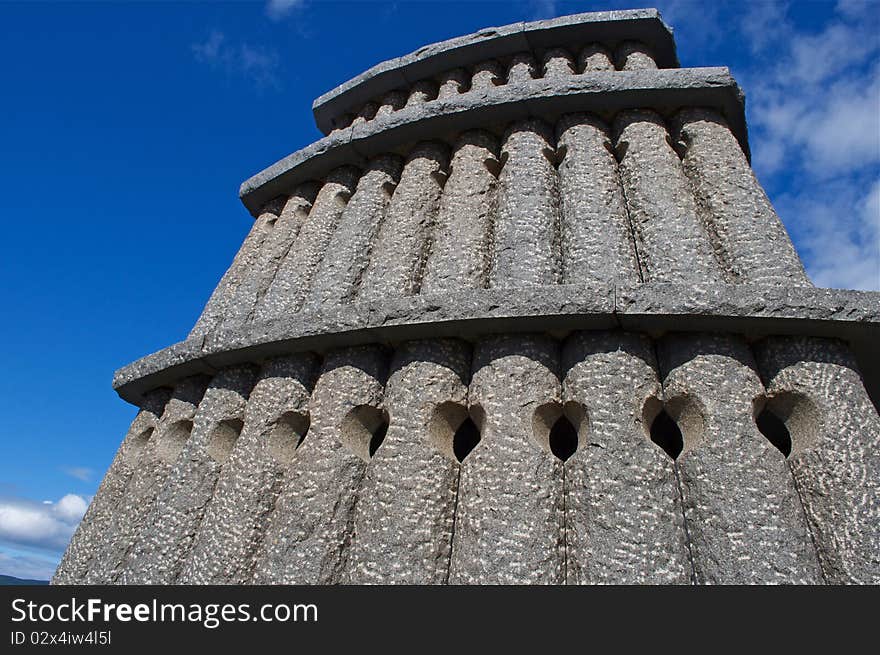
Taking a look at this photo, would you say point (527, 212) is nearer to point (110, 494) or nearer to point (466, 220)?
point (466, 220)

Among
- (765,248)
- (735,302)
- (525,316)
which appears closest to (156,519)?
(525,316)

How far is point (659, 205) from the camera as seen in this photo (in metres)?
3.89

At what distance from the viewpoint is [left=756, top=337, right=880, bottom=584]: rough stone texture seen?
2547mm

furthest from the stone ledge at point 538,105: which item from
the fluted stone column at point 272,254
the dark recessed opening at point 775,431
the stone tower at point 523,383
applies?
the dark recessed opening at point 775,431

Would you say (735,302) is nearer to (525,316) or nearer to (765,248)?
(765,248)

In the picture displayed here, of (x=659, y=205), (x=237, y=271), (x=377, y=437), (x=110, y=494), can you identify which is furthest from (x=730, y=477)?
(x=237, y=271)

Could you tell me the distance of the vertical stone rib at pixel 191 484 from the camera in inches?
142

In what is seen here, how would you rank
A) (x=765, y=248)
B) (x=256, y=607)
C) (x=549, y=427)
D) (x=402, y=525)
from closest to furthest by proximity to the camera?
1. (x=256, y=607)
2. (x=402, y=525)
3. (x=549, y=427)
4. (x=765, y=248)

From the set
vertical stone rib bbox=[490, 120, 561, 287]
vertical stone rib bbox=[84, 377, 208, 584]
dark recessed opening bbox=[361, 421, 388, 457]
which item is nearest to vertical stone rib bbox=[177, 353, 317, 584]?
dark recessed opening bbox=[361, 421, 388, 457]

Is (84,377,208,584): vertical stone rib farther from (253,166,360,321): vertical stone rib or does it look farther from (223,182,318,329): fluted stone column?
(253,166,360,321): vertical stone rib

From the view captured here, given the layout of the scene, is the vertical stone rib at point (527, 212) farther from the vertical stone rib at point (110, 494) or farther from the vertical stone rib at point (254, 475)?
the vertical stone rib at point (110, 494)

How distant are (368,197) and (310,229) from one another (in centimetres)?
61

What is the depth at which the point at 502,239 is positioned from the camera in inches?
157

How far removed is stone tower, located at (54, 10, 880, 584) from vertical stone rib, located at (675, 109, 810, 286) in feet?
0.06
